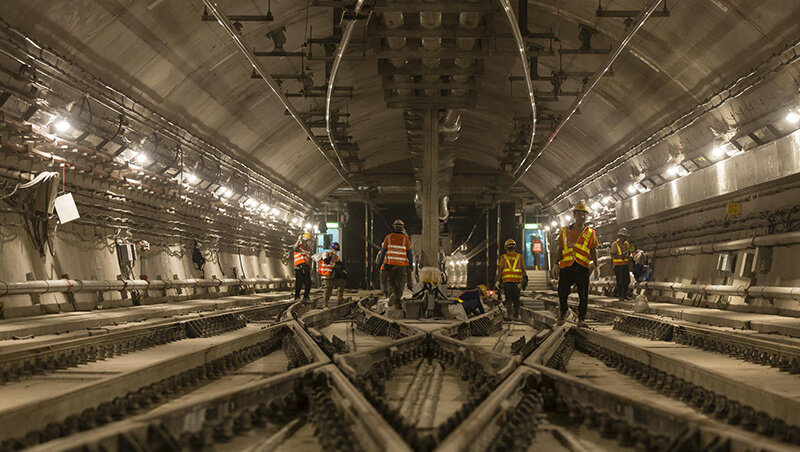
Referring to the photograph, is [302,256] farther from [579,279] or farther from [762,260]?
[762,260]

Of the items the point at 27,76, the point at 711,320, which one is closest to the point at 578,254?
the point at 711,320

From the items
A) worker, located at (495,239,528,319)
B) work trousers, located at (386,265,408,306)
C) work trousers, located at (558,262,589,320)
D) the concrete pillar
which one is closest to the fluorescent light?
work trousers, located at (386,265,408,306)

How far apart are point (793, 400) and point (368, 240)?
32.5m

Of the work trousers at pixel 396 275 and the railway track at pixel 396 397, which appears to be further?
the work trousers at pixel 396 275

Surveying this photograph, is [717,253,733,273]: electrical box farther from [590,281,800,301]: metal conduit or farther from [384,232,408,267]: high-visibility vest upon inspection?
[384,232,408,267]: high-visibility vest

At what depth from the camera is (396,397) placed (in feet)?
17.9

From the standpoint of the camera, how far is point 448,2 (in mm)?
11992

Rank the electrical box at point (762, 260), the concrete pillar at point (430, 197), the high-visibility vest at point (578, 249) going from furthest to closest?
the concrete pillar at point (430, 197) < the electrical box at point (762, 260) < the high-visibility vest at point (578, 249)

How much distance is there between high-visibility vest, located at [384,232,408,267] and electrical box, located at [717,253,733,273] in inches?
245

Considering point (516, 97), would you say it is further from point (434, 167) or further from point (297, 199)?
point (297, 199)

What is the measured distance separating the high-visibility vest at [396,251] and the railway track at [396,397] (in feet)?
17.3

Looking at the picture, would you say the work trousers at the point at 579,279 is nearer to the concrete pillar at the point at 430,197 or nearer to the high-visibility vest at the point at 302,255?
the concrete pillar at the point at 430,197

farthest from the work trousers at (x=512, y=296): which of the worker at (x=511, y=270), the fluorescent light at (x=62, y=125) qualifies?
the fluorescent light at (x=62, y=125)

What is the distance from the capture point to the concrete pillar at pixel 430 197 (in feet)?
52.7
